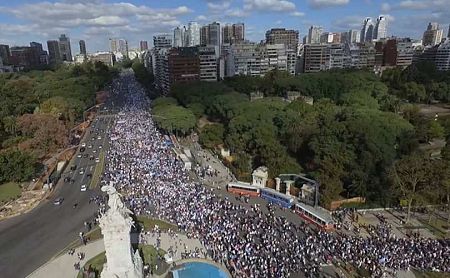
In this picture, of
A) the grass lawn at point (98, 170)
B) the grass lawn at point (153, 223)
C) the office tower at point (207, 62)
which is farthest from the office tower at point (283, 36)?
the grass lawn at point (153, 223)

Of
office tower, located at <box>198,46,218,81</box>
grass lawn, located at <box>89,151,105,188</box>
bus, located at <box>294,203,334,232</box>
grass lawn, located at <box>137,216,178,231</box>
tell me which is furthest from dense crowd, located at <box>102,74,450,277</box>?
office tower, located at <box>198,46,218,81</box>

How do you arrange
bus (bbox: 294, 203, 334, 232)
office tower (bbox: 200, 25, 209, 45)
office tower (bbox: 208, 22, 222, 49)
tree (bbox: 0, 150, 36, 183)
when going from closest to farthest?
bus (bbox: 294, 203, 334, 232)
tree (bbox: 0, 150, 36, 183)
office tower (bbox: 208, 22, 222, 49)
office tower (bbox: 200, 25, 209, 45)

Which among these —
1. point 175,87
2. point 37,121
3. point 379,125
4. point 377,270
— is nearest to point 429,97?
point 379,125

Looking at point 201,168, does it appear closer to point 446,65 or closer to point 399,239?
point 399,239

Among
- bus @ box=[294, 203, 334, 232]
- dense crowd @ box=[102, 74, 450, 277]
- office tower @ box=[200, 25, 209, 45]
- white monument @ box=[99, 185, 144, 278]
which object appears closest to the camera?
white monument @ box=[99, 185, 144, 278]

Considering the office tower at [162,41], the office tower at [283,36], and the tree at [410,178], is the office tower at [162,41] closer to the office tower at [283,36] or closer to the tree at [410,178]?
the office tower at [283,36]

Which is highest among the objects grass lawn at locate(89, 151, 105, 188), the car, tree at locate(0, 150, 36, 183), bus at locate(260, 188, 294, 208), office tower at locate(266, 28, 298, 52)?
office tower at locate(266, 28, 298, 52)

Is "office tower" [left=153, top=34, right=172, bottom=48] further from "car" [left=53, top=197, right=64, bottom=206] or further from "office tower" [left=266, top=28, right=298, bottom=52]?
"car" [left=53, top=197, right=64, bottom=206]
